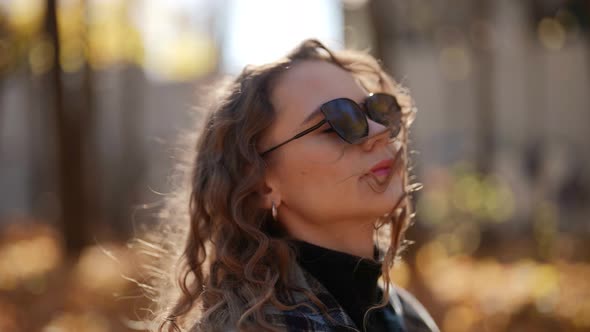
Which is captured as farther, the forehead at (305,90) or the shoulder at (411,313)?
the shoulder at (411,313)

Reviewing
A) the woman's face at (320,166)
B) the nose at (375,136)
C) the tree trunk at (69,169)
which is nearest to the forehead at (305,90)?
the woman's face at (320,166)

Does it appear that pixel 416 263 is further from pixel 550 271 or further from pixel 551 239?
pixel 551 239

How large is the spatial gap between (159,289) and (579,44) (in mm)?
15206

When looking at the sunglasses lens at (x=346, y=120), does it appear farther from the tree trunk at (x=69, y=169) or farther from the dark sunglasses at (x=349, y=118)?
the tree trunk at (x=69, y=169)

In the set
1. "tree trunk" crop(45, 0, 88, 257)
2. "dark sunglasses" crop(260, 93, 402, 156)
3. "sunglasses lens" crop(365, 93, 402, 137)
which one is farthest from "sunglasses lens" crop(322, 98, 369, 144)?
"tree trunk" crop(45, 0, 88, 257)

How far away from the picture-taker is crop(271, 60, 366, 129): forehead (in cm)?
229

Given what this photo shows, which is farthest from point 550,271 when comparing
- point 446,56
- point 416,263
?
point 446,56

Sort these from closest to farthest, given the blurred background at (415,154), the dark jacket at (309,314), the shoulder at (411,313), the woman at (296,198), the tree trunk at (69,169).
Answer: the dark jacket at (309,314), the woman at (296,198), the shoulder at (411,313), the blurred background at (415,154), the tree trunk at (69,169)

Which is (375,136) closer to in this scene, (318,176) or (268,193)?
(318,176)

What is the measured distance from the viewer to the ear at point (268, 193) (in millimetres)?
2281

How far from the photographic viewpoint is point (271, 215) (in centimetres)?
238

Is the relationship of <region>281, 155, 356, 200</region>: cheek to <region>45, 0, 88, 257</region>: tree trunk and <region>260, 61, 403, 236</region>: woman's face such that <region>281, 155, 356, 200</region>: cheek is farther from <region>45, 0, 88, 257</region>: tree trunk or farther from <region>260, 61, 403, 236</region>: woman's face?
<region>45, 0, 88, 257</region>: tree trunk

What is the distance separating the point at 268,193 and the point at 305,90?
36 centimetres

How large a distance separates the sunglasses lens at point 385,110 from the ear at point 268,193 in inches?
15.4
